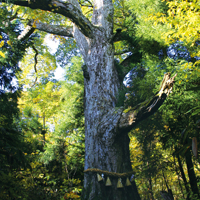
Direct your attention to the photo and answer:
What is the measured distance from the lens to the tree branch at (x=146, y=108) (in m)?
2.72

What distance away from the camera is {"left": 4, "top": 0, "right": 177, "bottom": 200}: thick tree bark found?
3.41 m

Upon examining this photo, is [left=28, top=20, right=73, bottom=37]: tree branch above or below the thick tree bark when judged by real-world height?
above

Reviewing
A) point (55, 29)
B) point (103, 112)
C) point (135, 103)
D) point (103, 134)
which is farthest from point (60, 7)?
→ point (103, 134)

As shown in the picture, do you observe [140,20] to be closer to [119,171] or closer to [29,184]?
[119,171]

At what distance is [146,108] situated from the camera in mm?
3158

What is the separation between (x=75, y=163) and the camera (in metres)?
5.82

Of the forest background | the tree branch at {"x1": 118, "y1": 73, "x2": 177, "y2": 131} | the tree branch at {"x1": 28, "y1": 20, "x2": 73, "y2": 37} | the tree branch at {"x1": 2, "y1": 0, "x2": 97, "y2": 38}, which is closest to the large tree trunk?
the tree branch at {"x1": 118, "y1": 73, "x2": 177, "y2": 131}

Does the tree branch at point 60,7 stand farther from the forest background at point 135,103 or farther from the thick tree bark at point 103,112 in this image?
the forest background at point 135,103

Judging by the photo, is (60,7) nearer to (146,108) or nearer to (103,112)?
(103,112)

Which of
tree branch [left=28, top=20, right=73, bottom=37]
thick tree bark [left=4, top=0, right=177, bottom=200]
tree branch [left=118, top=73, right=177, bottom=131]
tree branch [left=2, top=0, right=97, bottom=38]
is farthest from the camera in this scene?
tree branch [left=28, top=20, right=73, bottom=37]

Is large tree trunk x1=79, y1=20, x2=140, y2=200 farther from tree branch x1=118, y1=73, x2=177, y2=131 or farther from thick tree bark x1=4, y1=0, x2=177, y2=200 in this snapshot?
tree branch x1=118, y1=73, x2=177, y2=131

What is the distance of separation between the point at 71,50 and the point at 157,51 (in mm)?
4845

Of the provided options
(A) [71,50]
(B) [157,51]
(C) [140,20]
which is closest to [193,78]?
(B) [157,51]

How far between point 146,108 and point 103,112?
1131 mm
